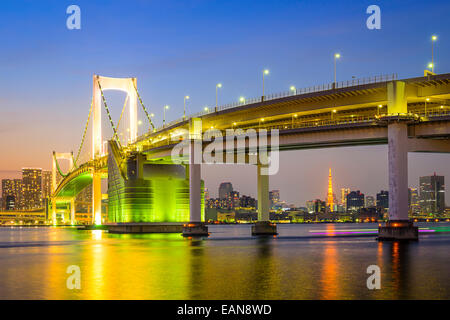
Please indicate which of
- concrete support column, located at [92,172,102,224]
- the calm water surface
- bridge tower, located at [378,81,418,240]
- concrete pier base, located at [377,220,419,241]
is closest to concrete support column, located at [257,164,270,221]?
concrete pier base, located at [377,220,419,241]

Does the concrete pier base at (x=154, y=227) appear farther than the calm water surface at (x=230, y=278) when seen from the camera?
Yes

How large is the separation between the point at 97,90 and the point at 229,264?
98.1 meters

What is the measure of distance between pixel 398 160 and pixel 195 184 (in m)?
30.9

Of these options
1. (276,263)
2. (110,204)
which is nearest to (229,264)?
(276,263)

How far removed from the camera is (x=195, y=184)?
77.5m

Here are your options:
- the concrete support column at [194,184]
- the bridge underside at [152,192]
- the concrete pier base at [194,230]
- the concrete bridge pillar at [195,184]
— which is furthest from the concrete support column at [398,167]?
the bridge underside at [152,192]

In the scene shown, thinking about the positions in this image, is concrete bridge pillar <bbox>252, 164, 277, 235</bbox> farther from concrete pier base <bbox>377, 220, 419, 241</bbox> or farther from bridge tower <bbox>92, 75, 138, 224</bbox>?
bridge tower <bbox>92, 75, 138, 224</bbox>

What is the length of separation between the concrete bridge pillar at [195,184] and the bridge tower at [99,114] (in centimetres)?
4162

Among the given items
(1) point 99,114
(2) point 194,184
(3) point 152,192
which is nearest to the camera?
(2) point 194,184

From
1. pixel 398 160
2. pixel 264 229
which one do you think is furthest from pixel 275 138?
pixel 264 229

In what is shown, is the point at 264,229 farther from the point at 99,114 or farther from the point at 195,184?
the point at 99,114

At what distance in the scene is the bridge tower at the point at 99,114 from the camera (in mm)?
118562

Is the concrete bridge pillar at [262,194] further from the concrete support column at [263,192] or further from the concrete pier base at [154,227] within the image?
the concrete pier base at [154,227]
